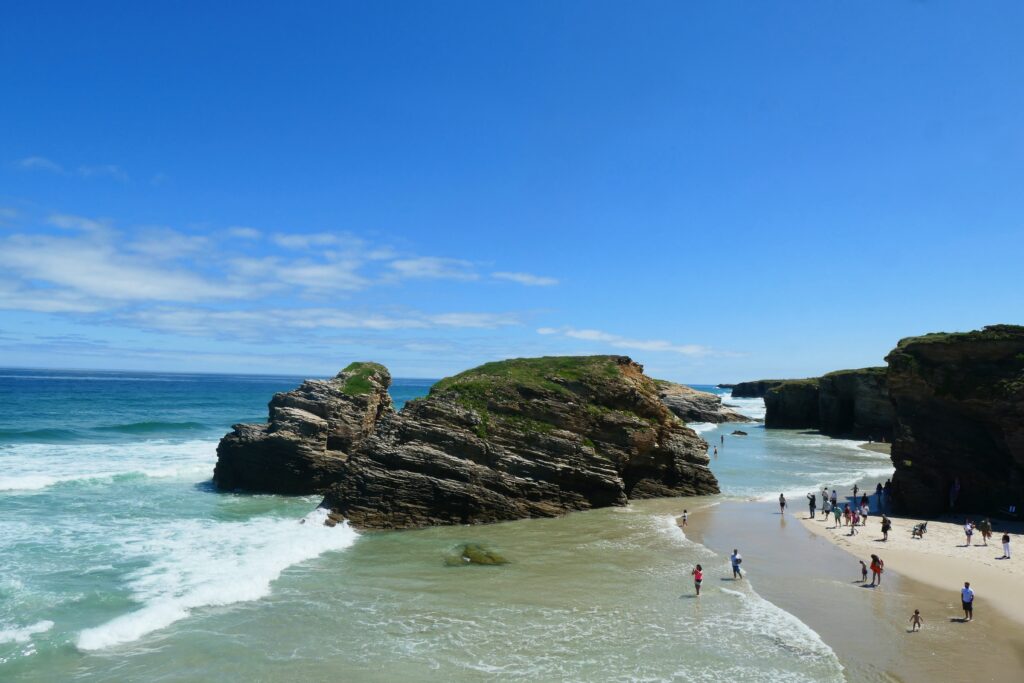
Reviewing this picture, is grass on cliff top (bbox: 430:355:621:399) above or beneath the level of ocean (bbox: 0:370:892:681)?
above

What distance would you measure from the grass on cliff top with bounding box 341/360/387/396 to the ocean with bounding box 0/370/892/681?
30.7 feet

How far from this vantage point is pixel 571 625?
19.6 m

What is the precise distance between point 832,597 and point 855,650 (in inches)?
194

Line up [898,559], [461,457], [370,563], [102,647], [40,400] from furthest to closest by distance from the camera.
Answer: [40,400] → [461,457] → [898,559] → [370,563] → [102,647]

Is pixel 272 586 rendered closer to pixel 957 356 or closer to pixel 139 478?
pixel 139 478

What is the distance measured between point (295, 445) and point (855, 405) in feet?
251

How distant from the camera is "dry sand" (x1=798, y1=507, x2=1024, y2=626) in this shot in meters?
23.3

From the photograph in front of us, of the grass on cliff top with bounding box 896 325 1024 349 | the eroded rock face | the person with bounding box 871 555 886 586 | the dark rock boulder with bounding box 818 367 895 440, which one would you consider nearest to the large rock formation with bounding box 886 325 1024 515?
the grass on cliff top with bounding box 896 325 1024 349

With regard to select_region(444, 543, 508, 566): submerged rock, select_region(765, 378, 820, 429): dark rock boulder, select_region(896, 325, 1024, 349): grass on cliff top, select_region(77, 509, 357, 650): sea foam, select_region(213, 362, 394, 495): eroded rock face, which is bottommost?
select_region(77, 509, 357, 650): sea foam

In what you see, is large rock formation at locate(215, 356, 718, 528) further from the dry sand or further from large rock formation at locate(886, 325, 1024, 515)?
large rock formation at locate(886, 325, 1024, 515)

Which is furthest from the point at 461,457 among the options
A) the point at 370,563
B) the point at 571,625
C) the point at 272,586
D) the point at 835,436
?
the point at 835,436

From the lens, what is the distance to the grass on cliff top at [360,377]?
148 feet

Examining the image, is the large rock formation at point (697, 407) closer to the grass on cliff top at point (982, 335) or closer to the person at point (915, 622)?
the grass on cliff top at point (982, 335)

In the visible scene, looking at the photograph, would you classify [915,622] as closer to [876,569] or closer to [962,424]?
[876,569]
